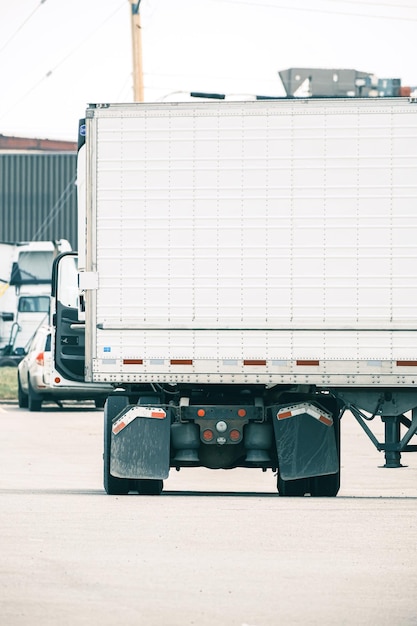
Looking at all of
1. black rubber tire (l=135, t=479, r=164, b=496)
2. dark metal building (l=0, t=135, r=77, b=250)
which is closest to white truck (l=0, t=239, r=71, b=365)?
black rubber tire (l=135, t=479, r=164, b=496)

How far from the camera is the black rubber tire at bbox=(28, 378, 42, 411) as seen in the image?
3266 cm

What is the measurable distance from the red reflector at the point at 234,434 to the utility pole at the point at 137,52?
24.2 meters

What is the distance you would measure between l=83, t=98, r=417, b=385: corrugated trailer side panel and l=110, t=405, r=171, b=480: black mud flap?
0.45 m

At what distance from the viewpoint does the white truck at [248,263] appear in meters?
15.9

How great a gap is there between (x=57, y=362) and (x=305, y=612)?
338 inches

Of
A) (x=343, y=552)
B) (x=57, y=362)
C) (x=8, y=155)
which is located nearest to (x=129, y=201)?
(x=57, y=362)

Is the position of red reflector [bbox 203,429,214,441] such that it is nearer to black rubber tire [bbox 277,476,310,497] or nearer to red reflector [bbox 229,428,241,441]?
red reflector [bbox 229,428,241,441]

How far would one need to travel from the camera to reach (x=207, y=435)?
1620 cm

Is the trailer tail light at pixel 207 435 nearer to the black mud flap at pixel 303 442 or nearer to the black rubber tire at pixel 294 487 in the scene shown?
the black mud flap at pixel 303 442

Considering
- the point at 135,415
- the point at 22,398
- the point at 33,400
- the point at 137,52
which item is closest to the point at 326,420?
the point at 135,415

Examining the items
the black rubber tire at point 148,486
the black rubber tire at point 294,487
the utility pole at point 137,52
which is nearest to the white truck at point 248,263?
the black rubber tire at point 294,487

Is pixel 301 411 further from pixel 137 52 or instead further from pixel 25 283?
pixel 25 283

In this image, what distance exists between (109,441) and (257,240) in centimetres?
233

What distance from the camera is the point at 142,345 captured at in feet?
53.1
